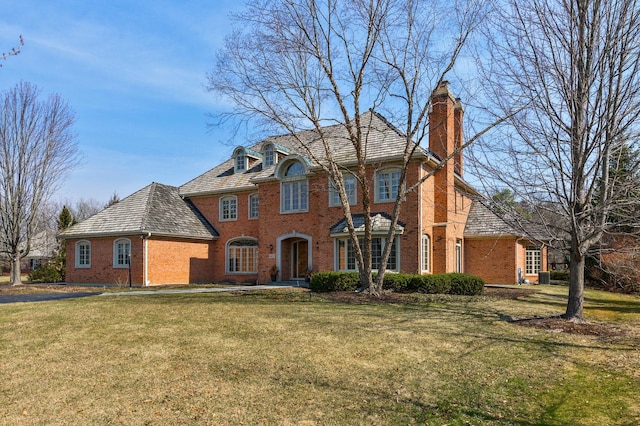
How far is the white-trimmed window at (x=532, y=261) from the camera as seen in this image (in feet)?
87.0

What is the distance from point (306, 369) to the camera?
7.30 meters

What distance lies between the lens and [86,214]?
74.6m

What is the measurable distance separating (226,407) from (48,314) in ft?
26.3

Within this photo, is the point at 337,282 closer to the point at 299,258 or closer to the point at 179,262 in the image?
the point at 299,258

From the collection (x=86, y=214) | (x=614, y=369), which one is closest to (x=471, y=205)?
(x=614, y=369)

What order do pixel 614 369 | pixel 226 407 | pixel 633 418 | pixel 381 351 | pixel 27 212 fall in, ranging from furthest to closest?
pixel 27 212
pixel 381 351
pixel 614 369
pixel 226 407
pixel 633 418

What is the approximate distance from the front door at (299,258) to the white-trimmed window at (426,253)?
6.55 meters

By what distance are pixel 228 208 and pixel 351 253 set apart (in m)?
10.1

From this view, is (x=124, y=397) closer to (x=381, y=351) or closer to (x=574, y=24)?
(x=381, y=351)

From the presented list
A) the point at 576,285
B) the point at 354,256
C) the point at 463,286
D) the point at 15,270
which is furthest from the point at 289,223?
the point at 15,270

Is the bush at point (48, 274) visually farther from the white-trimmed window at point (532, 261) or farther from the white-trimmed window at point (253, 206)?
the white-trimmed window at point (532, 261)

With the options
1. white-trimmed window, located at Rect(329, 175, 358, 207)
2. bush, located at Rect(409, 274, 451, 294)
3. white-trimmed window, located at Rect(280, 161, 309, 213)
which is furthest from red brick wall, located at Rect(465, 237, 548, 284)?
white-trimmed window, located at Rect(280, 161, 309, 213)

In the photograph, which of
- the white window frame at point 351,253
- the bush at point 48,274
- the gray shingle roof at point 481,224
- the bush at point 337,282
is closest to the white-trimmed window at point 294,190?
the white window frame at point 351,253

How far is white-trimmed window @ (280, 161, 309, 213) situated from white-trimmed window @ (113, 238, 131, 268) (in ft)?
27.5
